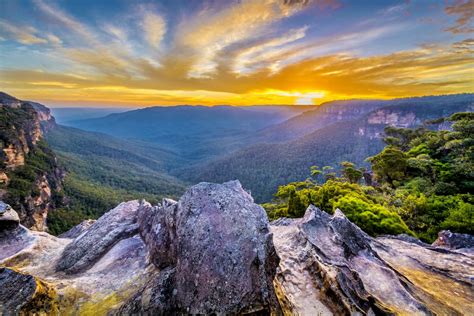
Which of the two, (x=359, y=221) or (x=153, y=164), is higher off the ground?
(x=359, y=221)

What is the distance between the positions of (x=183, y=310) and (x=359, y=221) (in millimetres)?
13910

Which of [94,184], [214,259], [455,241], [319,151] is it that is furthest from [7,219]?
[319,151]

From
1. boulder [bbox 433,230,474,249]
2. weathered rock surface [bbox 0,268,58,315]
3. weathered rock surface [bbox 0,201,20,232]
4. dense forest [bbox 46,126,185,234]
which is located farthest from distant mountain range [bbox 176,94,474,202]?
weathered rock surface [bbox 0,268,58,315]

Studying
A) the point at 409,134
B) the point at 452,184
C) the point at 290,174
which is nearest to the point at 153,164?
the point at 290,174

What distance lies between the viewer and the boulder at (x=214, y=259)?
6.55 metres

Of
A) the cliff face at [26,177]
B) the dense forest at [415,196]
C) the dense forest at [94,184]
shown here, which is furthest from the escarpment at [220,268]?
the dense forest at [94,184]

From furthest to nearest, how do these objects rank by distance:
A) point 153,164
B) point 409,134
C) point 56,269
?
point 153,164 → point 409,134 → point 56,269

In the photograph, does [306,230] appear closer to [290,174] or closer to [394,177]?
[394,177]

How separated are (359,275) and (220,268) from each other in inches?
218

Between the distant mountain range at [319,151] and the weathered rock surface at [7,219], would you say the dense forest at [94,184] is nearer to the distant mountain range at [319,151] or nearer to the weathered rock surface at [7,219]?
the distant mountain range at [319,151]

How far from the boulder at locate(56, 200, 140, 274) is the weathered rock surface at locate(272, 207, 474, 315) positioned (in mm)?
7024

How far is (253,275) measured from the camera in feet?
22.6

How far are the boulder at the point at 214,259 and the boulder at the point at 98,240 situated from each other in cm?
274

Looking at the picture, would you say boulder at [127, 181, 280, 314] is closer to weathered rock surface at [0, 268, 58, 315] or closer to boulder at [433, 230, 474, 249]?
weathered rock surface at [0, 268, 58, 315]
